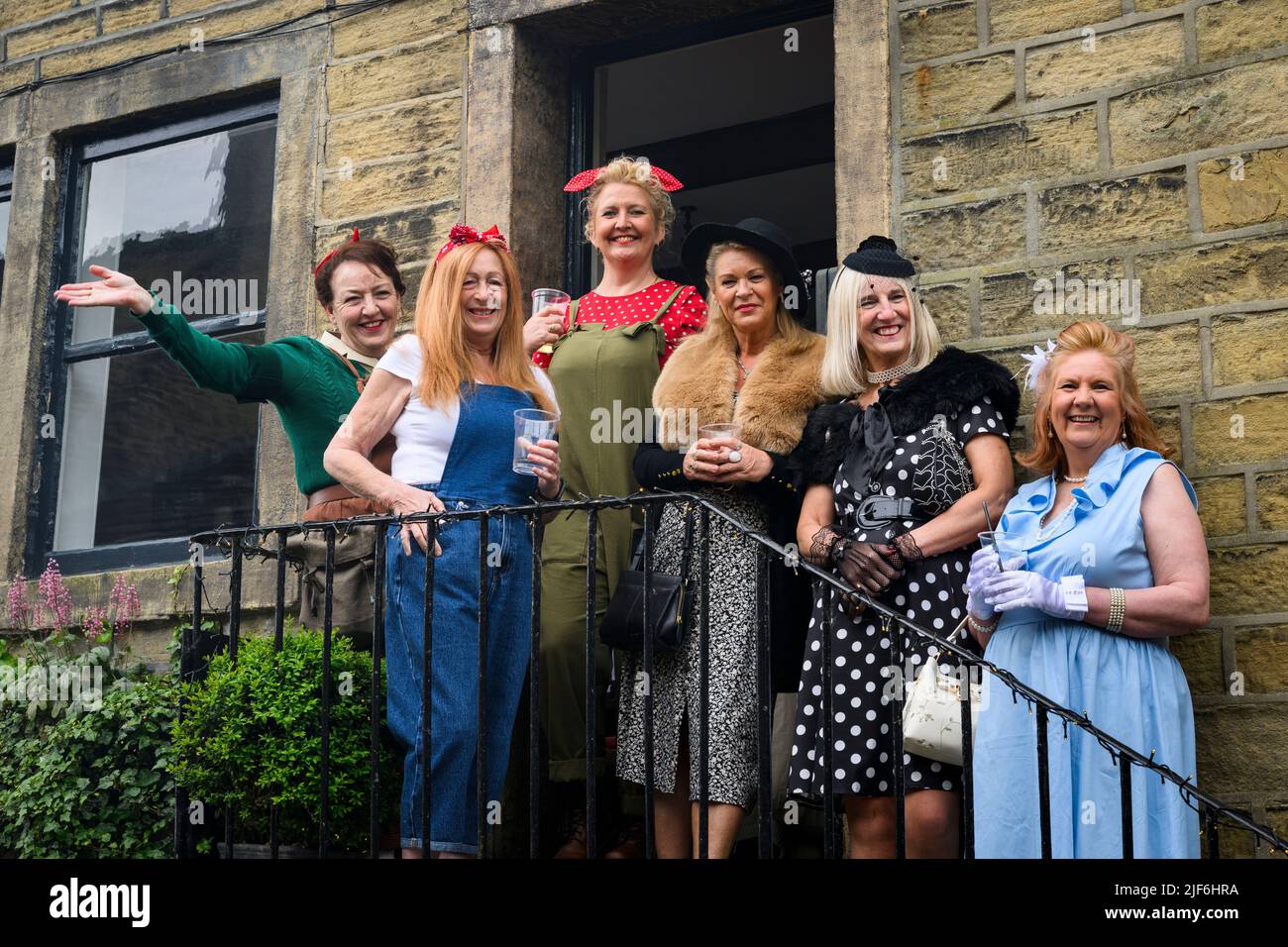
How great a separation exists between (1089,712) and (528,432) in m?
1.73

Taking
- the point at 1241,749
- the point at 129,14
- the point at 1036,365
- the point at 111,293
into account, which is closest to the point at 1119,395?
the point at 1036,365

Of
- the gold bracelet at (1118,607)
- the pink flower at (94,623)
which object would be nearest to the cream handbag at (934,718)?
the gold bracelet at (1118,607)

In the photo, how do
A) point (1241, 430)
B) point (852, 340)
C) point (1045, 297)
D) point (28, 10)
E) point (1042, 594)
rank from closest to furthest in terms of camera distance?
point (1042, 594), point (852, 340), point (1241, 430), point (1045, 297), point (28, 10)

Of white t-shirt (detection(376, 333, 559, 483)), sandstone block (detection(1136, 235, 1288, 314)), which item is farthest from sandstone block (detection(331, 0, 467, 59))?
sandstone block (detection(1136, 235, 1288, 314))

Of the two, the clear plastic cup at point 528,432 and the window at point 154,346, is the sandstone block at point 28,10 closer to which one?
the window at point 154,346

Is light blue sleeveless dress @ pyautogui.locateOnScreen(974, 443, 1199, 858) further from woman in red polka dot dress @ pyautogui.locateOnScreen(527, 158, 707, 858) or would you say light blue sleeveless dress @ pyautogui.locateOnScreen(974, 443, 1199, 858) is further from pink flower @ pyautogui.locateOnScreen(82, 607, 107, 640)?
pink flower @ pyautogui.locateOnScreen(82, 607, 107, 640)

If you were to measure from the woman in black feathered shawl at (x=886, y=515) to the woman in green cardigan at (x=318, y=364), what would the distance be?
148cm

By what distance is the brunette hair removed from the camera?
5457mm

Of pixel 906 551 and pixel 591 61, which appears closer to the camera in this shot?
pixel 906 551

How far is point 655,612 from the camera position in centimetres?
450

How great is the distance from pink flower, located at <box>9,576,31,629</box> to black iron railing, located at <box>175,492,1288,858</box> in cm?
241

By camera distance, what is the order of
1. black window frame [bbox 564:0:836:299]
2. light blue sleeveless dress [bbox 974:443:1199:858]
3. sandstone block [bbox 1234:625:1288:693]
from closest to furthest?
1. light blue sleeveless dress [bbox 974:443:1199:858]
2. sandstone block [bbox 1234:625:1288:693]
3. black window frame [bbox 564:0:836:299]

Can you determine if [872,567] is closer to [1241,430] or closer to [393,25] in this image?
[1241,430]
